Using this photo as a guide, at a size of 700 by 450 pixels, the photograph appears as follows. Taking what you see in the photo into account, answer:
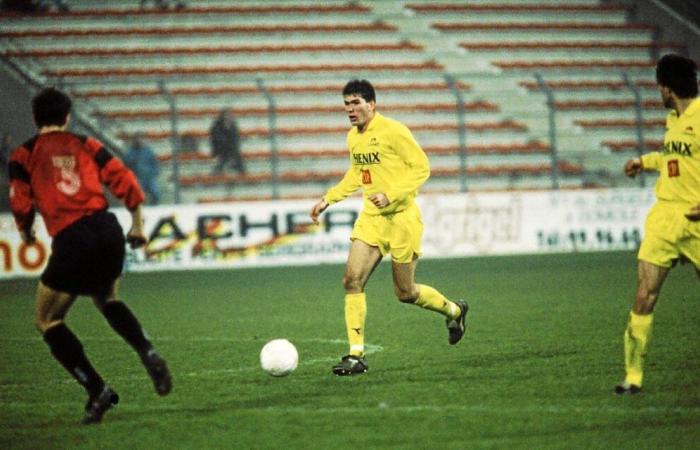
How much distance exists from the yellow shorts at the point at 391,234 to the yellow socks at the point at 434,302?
425 millimetres

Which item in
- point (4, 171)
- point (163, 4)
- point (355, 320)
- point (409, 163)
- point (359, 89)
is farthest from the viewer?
point (163, 4)

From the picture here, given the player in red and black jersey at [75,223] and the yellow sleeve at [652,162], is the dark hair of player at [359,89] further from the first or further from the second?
the player in red and black jersey at [75,223]

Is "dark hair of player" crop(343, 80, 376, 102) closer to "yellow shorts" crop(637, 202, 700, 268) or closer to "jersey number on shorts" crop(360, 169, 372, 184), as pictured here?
"jersey number on shorts" crop(360, 169, 372, 184)

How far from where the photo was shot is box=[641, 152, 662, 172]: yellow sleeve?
7.97 metres

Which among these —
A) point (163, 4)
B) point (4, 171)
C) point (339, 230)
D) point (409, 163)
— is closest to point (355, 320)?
point (409, 163)

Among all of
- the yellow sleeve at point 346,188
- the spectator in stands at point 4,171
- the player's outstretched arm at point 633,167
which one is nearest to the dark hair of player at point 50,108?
the yellow sleeve at point 346,188

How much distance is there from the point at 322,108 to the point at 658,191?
18.7 meters

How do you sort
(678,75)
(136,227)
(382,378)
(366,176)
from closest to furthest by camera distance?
1. (136,227)
2. (678,75)
3. (382,378)
4. (366,176)

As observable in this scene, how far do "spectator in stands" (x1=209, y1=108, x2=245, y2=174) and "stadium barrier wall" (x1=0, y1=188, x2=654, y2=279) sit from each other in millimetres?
1821

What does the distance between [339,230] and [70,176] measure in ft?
47.6

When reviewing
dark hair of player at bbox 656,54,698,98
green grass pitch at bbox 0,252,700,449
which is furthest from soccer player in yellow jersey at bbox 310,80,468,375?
dark hair of player at bbox 656,54,698,98

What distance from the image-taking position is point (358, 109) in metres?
9.71

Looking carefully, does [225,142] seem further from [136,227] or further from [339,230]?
[136,227]

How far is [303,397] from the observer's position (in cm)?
822
